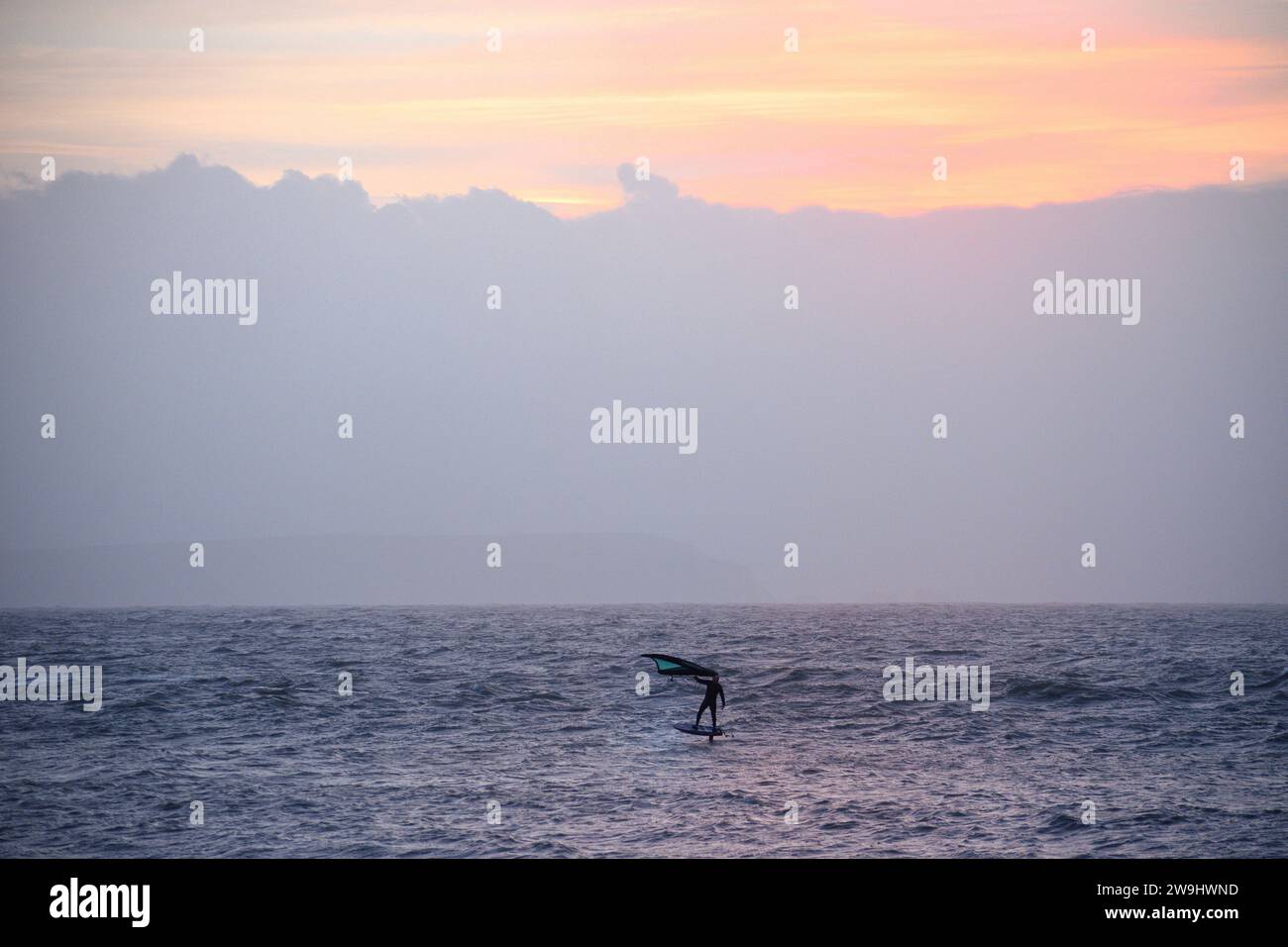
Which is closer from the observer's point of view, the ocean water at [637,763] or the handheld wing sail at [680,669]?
the ocean water at [637,763]

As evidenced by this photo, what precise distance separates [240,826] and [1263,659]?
53.4 metres

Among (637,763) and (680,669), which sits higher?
(680,669)

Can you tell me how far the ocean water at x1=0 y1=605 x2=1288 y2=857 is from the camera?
23031mm

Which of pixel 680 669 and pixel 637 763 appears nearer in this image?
pixel 637 763

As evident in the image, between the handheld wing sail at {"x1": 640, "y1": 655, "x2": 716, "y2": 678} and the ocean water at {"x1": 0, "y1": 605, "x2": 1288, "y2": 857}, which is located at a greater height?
the handheld wing sail at {"x1": 640, "y1": 655, "x2": 716, "y2": 678}

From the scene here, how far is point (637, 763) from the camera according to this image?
30125 mm

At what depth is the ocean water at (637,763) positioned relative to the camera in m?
23.0

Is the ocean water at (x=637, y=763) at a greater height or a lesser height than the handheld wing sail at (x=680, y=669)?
lesser

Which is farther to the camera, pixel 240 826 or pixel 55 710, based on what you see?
pixel 55 710

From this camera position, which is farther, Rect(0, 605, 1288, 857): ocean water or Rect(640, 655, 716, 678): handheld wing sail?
Rect(640, 655, 716, 678): handheld wing sail
